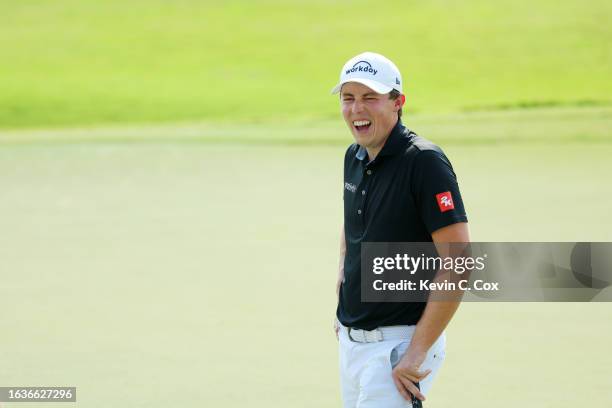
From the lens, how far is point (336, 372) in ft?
14.3

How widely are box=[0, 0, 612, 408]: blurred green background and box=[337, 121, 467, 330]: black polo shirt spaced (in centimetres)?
135

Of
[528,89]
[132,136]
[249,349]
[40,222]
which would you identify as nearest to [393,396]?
[249,349]

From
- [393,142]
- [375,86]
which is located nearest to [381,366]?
[393,142]

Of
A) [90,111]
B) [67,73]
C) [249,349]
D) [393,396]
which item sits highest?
[67,73]

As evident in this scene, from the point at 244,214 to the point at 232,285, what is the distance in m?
2.47

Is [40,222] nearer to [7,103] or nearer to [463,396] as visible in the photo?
[463,396]

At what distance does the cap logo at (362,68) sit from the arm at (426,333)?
0.48 metres

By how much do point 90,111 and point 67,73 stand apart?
12.6ft

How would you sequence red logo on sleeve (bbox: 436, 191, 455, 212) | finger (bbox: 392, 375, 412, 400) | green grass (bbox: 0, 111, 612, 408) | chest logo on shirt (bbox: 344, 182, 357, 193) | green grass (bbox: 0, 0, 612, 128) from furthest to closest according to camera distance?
green grass (bbox: 0, 0, 612, 128), green grass (bbox: 0, 111, 612, 408), chest logo on shirt (bbox: 344, 182, 357, 193), finger (bbox: 392, 375, 412, 400), red logo on sleeve (bbox: 436, 191, 455, 212)

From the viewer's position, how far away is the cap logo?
2.70m

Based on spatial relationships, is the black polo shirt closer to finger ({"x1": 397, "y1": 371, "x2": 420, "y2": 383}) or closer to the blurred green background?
finger ({"x1": 397, "y1": 371, "x2": 420, "y2": 383})

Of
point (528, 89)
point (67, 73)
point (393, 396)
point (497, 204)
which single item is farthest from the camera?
point (67, 73)

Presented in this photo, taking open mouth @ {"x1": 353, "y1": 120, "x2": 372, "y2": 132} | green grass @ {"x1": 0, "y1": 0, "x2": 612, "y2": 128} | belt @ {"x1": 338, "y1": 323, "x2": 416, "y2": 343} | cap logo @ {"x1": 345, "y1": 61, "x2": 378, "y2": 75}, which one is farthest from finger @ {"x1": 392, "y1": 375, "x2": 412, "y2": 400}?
green grass @ {"x1": 0, "y1": 0, "x2": 612, "y2": 128}

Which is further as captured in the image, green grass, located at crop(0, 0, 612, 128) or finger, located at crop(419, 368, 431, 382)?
green grass, located at crop(0, 0, 612, 128)
